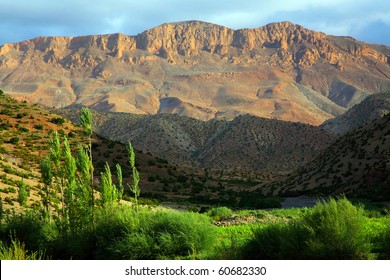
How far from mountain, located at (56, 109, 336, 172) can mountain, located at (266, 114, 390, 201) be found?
4244cm

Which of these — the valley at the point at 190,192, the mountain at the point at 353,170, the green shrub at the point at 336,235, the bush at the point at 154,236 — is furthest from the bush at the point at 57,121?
the green shrub at the point at 336,235

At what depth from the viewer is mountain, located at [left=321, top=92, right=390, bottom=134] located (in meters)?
136

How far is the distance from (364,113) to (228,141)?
48.3m

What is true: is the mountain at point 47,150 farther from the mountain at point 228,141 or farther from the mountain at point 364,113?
the mountain at point 364,113

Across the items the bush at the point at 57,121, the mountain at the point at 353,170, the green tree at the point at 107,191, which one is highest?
the bush at the point at 57,121

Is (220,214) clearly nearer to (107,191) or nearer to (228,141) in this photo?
(107,191)

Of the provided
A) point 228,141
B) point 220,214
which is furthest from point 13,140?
point 228,141

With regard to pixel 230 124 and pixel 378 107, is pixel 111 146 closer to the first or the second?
pixel 230 124

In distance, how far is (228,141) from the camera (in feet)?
406

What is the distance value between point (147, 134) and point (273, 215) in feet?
352

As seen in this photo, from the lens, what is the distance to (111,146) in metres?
67.0

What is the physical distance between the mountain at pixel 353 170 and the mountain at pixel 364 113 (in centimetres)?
8087

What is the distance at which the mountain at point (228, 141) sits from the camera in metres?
111

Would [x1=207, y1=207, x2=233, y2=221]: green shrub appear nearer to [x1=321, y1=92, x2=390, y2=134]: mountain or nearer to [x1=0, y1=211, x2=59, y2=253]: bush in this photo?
[x1=0, y1=211, x2=59, y2=253]: bush
